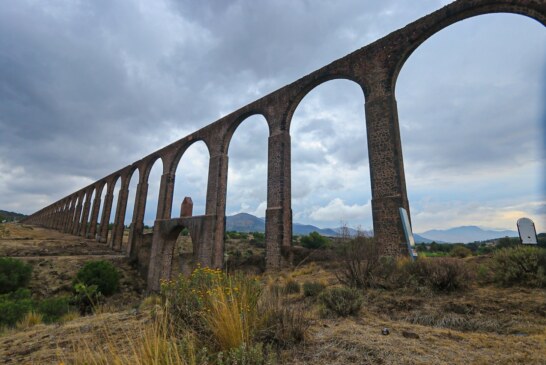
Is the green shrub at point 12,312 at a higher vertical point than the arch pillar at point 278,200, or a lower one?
lower

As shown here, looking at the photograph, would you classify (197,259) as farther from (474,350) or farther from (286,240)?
(474,350)

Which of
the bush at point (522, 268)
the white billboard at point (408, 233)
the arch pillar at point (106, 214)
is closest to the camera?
the bush at point (522, 268)

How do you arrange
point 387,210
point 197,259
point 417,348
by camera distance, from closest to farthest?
point 417,348 < point 387,210 < point 197,259

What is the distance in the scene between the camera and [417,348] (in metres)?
2.43

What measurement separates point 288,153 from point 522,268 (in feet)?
29.3

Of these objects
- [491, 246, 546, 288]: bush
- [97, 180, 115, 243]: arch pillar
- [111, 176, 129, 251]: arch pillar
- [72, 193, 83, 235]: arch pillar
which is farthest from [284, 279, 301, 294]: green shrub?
[72, 193, 83, 235]: arch pillar

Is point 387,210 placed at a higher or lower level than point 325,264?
higher

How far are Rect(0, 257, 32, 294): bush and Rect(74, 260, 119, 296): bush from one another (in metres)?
2.08

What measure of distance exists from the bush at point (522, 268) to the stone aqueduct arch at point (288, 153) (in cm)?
295

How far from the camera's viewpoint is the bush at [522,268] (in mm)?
4656

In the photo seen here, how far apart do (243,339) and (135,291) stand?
1718 cm

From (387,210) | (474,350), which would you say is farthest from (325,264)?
(474,350)

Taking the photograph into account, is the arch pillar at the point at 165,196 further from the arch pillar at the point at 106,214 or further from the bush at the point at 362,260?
the bush at the point at 362,260

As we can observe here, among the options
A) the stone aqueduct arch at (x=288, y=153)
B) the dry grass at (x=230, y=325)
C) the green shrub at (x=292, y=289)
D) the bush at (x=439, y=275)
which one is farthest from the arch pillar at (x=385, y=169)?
the dry grass at (x=230, y=325)
